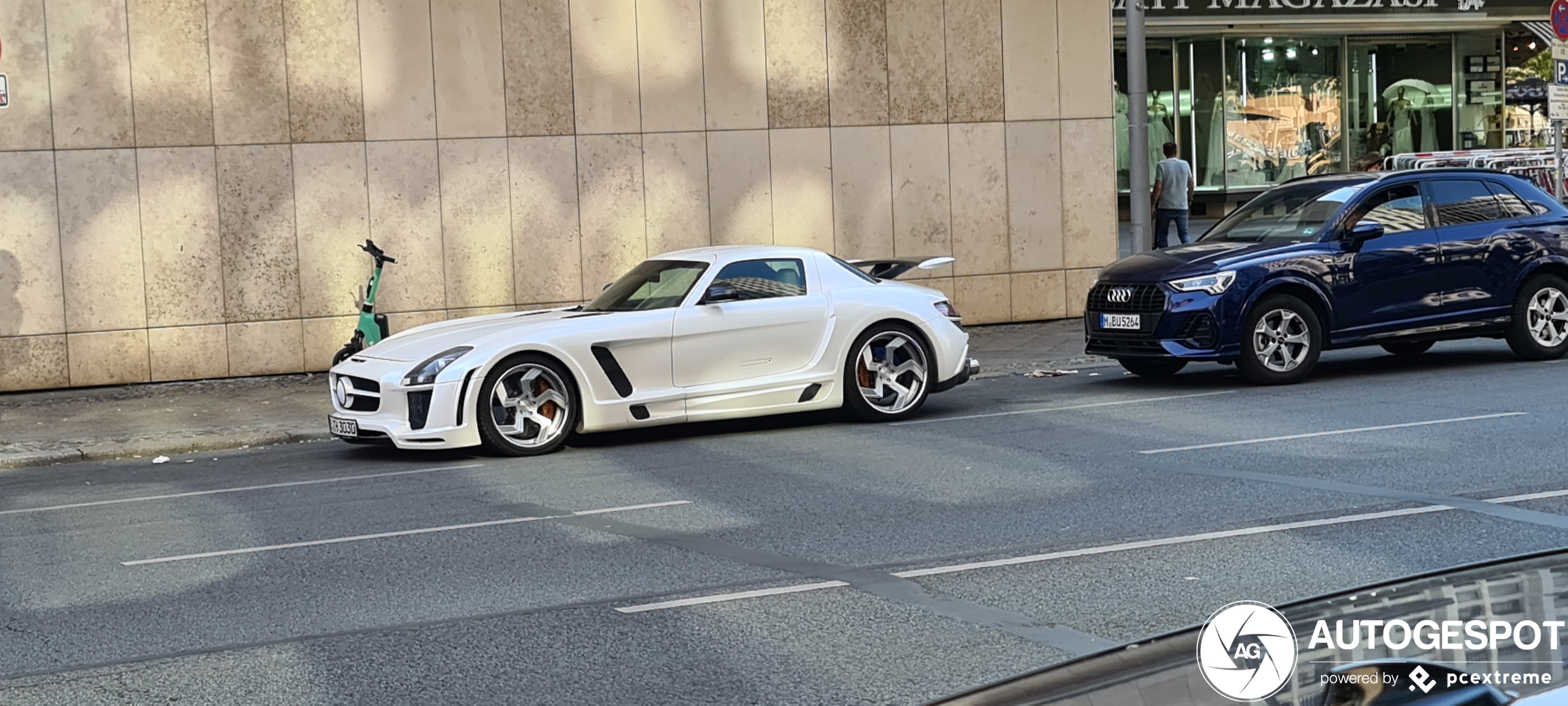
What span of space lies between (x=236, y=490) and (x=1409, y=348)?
10680mm

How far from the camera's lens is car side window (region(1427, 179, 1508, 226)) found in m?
13.8

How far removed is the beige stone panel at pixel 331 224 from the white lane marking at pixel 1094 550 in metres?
11.0

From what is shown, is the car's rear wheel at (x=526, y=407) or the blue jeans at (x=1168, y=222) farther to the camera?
the blue jeans at (x=1168, y=222)

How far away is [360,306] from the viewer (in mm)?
16406

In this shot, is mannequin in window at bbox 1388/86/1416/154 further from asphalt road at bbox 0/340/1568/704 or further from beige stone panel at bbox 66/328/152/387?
beige stone panel at bbox 66/328/152/387

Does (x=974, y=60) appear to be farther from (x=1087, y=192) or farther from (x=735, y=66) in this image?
(x=735, y=66)

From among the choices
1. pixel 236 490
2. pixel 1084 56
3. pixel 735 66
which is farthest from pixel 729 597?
pixel 1084 56

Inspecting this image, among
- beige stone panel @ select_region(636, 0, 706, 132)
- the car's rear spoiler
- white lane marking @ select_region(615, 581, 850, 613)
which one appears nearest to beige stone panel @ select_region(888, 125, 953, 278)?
beige stone panel @ select_region(636, 0, 706, 132)

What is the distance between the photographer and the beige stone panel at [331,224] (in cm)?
1642

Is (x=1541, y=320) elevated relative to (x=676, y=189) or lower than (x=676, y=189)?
lower

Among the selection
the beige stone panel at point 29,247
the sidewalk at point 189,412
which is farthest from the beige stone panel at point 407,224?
the beige stone panel at point 29,247

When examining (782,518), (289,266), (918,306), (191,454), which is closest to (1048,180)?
(918,306)

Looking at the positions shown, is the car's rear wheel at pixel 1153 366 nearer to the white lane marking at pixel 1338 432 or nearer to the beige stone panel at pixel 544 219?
the white lane marking at pixel 1338 432

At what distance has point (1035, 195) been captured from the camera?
1898cm
